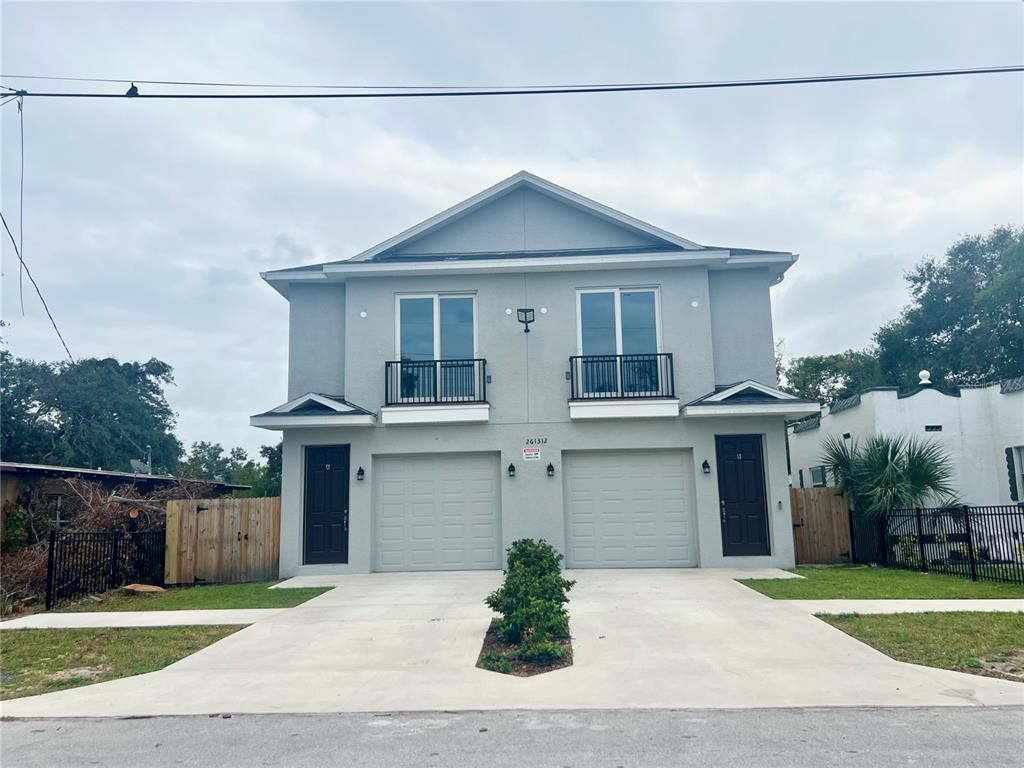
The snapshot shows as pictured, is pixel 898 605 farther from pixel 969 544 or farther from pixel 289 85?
pixel 289 85

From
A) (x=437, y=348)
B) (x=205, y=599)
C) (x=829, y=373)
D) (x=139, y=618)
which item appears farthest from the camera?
(x=829, y=373)

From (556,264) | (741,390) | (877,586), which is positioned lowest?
(877,586)

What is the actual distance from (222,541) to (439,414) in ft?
15.7

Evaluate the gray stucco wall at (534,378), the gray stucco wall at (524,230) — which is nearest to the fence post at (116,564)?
the gray stucco wall at (534,378)

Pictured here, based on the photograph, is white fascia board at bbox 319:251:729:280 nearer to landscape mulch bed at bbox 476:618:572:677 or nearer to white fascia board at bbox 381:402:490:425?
white fascia board at bbox 381:402:490:425

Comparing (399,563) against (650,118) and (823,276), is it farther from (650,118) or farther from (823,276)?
(823,276)

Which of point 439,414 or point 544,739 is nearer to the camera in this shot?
point 544,739

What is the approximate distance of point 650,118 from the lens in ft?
40.0

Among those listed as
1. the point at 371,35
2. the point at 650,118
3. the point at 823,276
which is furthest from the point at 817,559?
the point at 823,276

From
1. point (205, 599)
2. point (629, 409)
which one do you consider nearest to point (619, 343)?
point (629, 409)

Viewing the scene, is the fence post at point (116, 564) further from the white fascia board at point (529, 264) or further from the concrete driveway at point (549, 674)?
the white fascia board at point (529, 264)

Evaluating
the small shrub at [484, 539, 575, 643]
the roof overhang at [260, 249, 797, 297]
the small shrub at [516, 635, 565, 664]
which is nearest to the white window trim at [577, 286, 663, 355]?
the roof overhang at [260, 249, 797, 297]

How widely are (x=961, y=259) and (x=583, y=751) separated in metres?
34.0

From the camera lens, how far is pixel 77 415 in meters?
33.5
